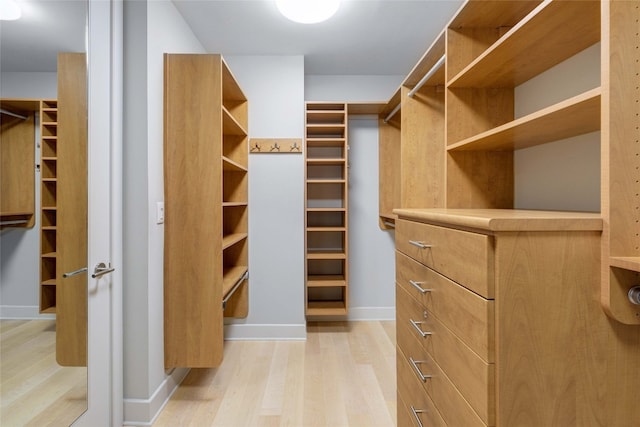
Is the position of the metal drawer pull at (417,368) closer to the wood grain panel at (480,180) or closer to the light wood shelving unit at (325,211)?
the wood grain panel at (480,180)

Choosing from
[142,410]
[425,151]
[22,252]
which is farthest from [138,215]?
[425,151]

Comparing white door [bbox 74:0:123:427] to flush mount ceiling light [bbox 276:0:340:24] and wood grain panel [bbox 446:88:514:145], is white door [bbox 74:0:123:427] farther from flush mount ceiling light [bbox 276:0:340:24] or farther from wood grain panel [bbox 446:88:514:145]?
wood grain panel [bbox 446:88:514:145]

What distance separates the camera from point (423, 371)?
1.21 metres

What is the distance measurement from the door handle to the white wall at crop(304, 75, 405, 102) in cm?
244

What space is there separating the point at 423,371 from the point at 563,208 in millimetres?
879

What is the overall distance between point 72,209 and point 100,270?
1.11 ft

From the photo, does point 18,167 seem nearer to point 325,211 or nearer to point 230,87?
point 230,87

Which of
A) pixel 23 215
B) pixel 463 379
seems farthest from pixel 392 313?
pixel 23 215

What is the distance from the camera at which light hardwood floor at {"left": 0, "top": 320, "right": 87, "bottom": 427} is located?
1144mm

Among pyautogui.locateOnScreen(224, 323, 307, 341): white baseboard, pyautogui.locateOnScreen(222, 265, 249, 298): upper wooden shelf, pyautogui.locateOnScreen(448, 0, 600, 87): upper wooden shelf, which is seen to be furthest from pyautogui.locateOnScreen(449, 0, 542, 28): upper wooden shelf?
pyautogui.locateOnScreen(224, 323, 307, 341): white baseboard

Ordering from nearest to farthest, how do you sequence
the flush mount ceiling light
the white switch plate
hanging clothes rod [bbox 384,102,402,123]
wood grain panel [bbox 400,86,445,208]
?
1. the white switch plate
2. the flush mount ceiling light
3. wood grain panel [bbox 400,86,445,208]
4. hanging clothes rod [bbox 384,102,402,123]

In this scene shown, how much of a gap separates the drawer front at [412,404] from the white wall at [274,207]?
155 centimetres

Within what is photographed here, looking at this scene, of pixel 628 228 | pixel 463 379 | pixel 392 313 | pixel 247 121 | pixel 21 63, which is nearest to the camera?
pixel 628 228

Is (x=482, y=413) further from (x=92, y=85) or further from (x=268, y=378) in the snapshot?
(x=92, y=85)
